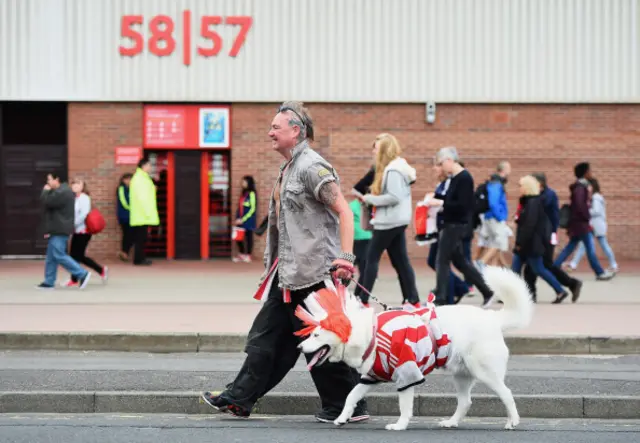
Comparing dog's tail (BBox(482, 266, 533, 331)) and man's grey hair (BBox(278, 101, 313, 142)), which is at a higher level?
man's grey hair (BBox(278, 101, 313, 142))

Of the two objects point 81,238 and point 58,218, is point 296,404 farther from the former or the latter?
point 81,238

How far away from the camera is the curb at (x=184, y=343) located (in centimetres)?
1119

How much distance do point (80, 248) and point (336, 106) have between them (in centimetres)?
743

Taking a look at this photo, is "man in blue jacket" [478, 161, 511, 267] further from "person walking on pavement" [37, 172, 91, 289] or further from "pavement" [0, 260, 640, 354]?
"person walking on pavement" [37, 172, 91, 289]

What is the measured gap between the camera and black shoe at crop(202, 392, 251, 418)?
741cm

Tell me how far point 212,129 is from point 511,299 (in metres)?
16.1

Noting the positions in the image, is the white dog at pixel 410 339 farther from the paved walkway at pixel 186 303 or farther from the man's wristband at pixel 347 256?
the paved walkway at pixel 186 303

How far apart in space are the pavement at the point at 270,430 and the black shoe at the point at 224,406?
7cm

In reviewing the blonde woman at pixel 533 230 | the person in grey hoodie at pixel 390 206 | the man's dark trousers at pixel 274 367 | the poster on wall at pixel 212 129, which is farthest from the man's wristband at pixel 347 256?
the poster on wall at pixel 212 129

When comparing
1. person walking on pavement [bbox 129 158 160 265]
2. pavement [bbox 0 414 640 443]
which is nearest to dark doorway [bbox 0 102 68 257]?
person walking on pavement [bbox 129 158 160 265]

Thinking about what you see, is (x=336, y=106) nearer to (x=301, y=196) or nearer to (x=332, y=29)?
(x=332, y=29)

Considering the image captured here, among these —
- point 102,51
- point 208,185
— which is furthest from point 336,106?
point 102,51

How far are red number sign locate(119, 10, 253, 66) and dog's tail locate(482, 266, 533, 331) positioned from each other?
16.2 meters

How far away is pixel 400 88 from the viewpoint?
76.1ft
